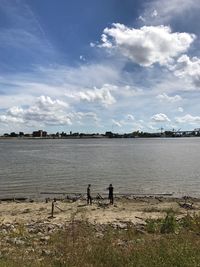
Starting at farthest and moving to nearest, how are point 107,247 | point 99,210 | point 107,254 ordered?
point 99,210 < point 107,247 < point 107,254

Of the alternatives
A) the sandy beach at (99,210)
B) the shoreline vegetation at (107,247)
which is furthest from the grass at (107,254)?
the sandy beach at (99,210)

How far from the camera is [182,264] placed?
884cm

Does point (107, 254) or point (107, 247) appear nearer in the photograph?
point (107, 254)

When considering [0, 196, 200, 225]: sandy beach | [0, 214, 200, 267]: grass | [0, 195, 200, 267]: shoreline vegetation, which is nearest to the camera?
[0, 214, 200, 267]: grass

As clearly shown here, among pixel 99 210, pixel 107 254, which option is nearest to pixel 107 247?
pixel 107 254

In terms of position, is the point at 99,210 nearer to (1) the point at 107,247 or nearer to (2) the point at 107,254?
(1) the point at 107,247

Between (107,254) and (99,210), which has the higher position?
(107,254)

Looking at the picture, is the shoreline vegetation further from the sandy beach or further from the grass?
the sandy beach

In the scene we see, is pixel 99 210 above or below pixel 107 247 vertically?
below

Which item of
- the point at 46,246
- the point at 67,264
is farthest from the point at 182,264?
the point at 46,246

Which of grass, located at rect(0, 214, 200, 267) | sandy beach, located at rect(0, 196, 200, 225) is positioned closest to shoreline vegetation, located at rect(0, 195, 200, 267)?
grass, located at rect(0, 214, 200, 267)

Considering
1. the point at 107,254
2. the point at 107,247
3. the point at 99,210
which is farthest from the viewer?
the point at 99,210

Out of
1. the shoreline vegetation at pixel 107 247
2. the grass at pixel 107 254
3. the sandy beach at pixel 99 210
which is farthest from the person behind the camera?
the sandy beach at pixel 99 210

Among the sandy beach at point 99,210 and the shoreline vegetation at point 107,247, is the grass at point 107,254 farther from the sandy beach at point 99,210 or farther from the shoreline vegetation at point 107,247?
the sandy beach at point 99,210
